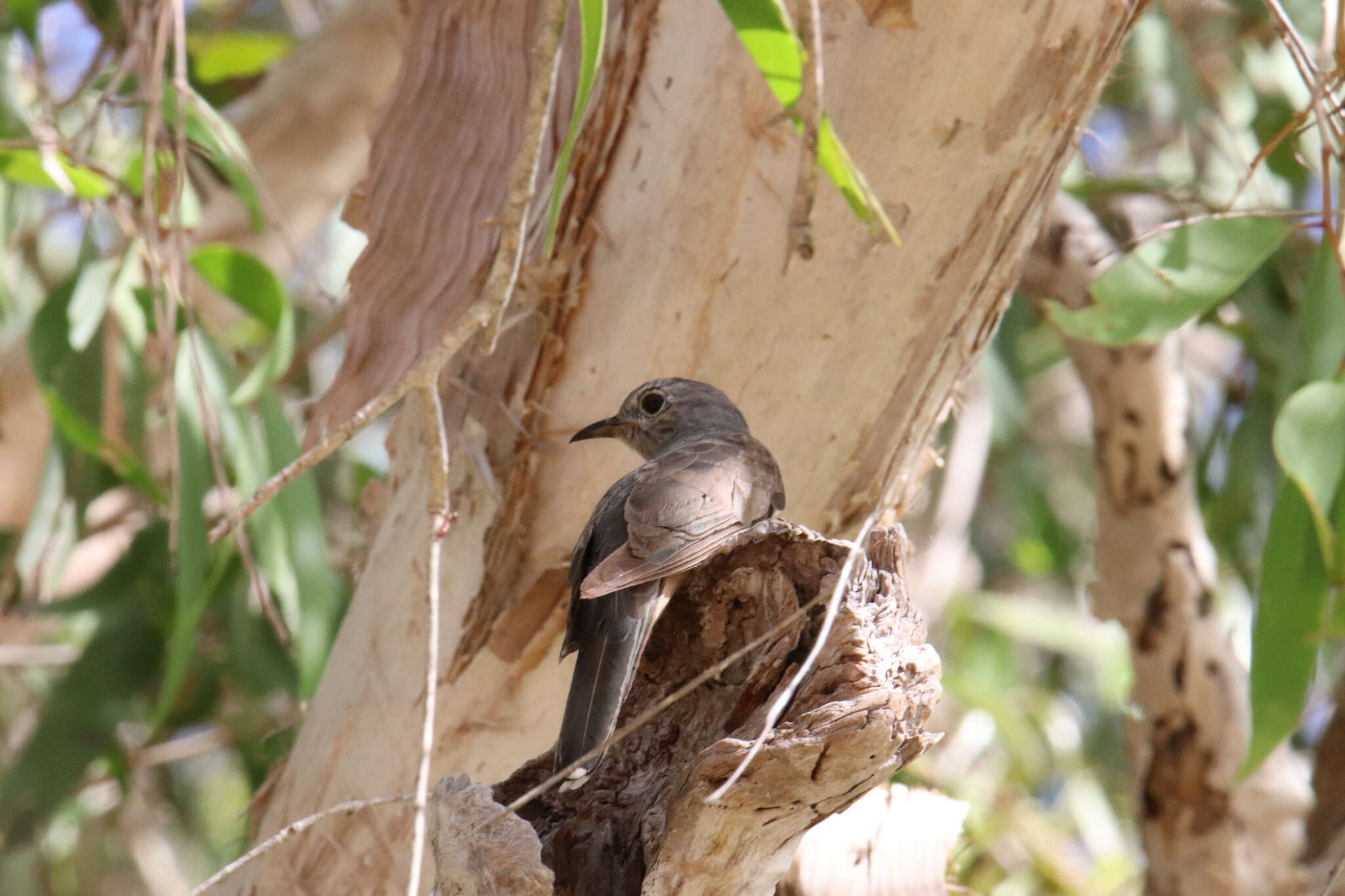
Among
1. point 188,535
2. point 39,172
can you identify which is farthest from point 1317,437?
point 39,172

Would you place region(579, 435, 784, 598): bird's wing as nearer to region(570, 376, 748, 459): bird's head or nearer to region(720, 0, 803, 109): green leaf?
region(570, 376, 748, 459): bird's head

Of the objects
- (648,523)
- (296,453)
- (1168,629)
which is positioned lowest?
(1168,629)

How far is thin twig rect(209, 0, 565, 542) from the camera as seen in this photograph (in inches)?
51.8

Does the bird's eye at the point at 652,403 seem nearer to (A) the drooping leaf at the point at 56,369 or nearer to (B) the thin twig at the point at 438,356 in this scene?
(B) the thin twig at the point at 438,356

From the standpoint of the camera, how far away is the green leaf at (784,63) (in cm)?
144

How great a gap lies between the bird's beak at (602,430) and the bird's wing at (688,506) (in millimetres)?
164

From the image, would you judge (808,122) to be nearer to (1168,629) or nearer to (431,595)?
(431,595)

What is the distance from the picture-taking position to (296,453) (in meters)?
2.76

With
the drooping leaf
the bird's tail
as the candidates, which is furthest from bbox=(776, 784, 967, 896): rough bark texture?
the drooping leaf

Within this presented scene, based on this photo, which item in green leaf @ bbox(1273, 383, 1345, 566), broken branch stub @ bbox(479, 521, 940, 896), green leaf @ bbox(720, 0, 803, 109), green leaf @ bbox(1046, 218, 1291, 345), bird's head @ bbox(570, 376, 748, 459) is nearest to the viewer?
broken branch stub @ bbox(479, 521, 940, 896)

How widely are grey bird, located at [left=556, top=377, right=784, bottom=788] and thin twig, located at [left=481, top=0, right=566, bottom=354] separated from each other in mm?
397

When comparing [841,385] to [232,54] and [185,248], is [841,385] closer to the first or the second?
[185,248]

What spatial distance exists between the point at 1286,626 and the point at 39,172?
2.46 metres

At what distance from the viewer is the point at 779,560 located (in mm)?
1700
